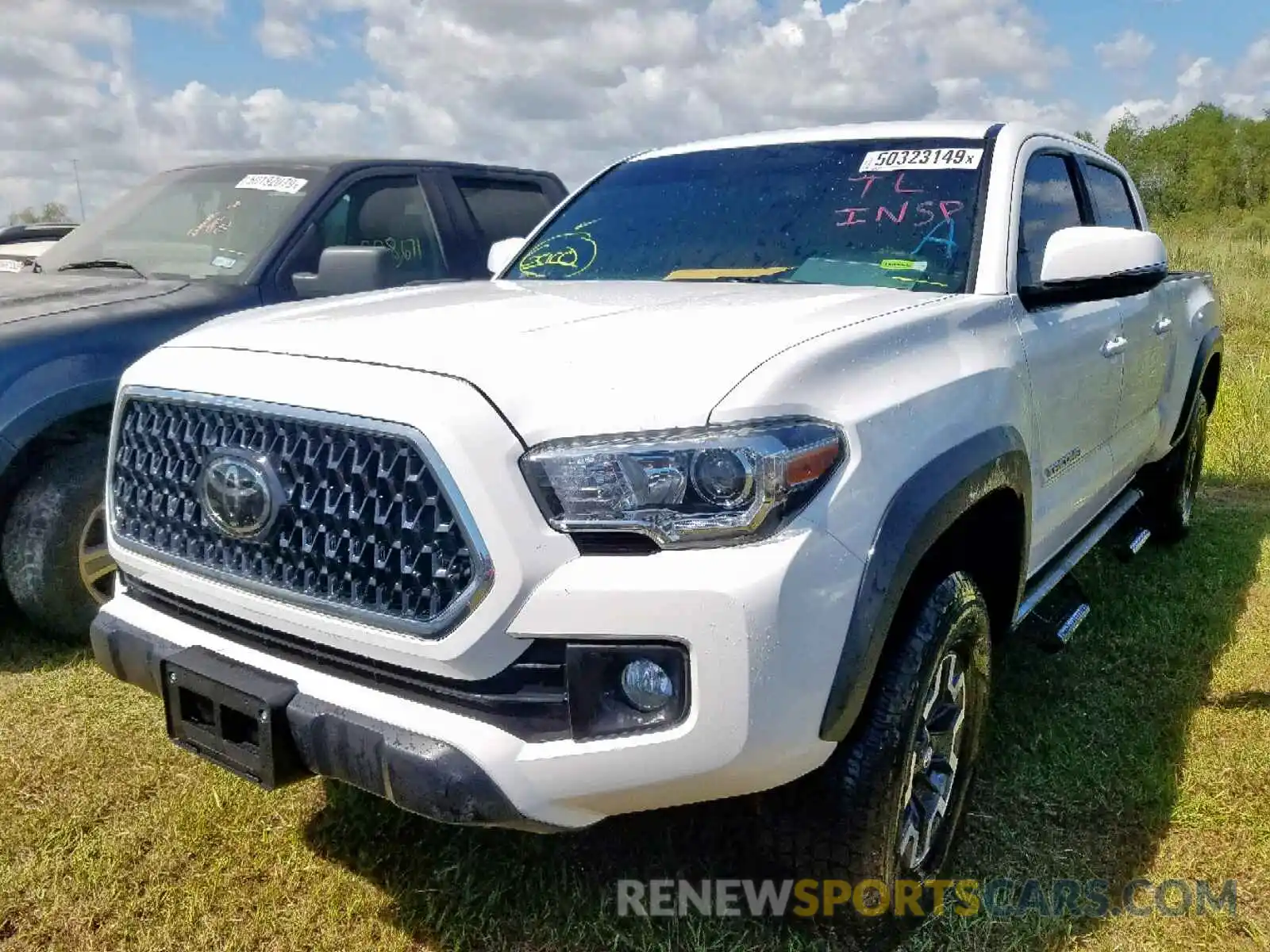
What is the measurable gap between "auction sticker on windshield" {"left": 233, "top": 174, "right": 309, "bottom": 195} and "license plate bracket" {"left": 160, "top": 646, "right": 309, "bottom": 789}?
280cm

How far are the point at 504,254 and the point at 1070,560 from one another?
2.19m

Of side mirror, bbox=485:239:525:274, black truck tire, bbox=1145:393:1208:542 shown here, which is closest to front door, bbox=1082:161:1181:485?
black truck tire, bbox=1145:393:1208:542

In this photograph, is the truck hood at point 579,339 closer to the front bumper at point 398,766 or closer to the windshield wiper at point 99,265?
the front bumper at point 398,766

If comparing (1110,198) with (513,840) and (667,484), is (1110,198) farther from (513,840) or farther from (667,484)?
(513,840)

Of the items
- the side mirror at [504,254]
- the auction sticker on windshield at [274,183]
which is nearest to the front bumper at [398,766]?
the side mirror at [504,254]

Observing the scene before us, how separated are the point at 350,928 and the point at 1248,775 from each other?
2.45 meters

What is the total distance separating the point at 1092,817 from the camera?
2.79 m

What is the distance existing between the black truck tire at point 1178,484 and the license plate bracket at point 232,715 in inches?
167

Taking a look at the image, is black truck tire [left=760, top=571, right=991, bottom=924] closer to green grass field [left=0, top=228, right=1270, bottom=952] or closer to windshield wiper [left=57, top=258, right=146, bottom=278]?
green grass field [left=0, top=228, right=1270, bottom=952]

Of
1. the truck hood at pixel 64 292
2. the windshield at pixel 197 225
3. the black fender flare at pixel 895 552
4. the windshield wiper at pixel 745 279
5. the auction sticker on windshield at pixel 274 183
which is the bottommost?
the black fender flare at pixel 895 552

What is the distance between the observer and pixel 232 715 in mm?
2025
